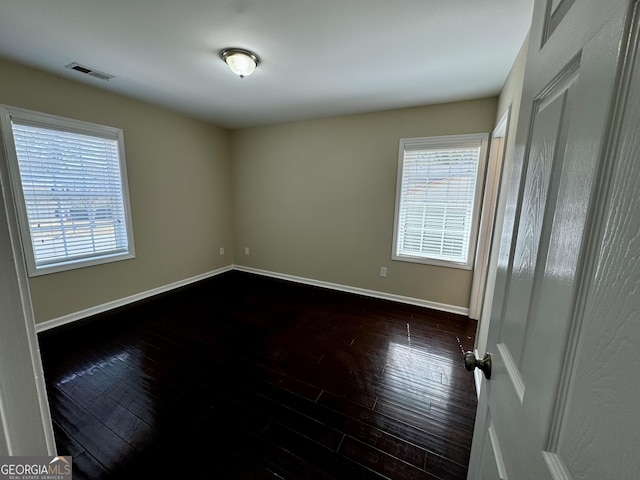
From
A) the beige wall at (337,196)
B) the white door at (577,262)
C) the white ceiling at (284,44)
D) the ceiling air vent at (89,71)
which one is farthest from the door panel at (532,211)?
the ceiling air vent at (89,71)

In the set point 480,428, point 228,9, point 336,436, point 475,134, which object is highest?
point 228,9

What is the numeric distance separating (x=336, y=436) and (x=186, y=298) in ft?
8.89

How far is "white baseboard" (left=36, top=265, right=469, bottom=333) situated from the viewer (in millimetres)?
2652

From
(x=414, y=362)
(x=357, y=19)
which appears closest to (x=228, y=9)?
(x=357, y=19)

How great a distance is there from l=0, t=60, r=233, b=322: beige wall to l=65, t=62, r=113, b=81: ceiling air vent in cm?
35

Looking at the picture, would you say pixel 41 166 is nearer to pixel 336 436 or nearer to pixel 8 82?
pixel 8 82

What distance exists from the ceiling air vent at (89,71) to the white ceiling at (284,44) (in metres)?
0.08

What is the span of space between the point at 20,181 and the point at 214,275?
8.22ft

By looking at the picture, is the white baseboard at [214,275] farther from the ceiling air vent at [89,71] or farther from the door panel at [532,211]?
the door panel at [532,211]

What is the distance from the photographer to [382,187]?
3326 mm

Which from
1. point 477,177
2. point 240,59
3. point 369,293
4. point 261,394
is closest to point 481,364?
point 261,394

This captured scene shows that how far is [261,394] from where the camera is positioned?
5.92ft

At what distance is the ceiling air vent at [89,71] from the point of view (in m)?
2.23

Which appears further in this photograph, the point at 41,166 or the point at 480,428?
the point at 41,166
